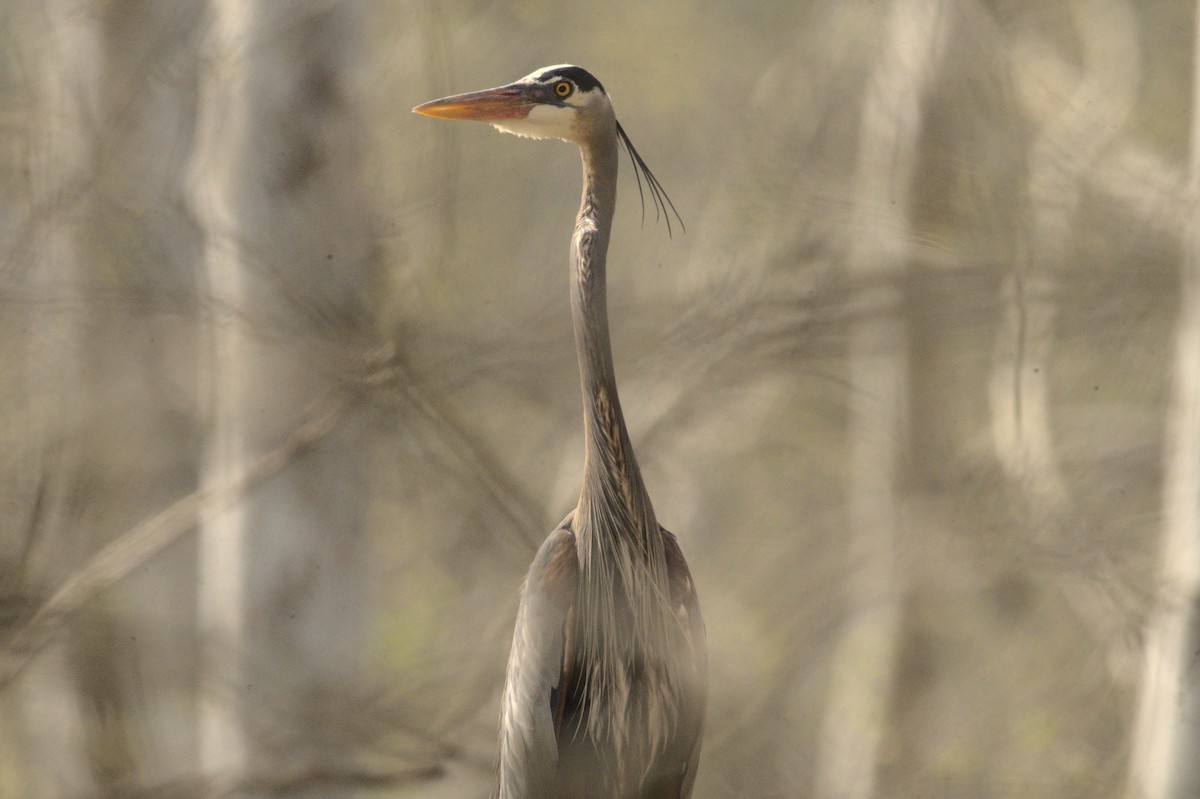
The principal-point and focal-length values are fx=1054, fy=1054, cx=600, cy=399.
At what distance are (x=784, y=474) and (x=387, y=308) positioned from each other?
0.74 m

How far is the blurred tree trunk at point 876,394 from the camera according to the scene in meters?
1.71

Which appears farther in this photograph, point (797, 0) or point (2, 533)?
point (2, 533)

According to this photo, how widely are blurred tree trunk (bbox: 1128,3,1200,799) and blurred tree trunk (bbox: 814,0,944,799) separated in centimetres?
41

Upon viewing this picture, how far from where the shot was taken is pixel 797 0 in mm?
1706

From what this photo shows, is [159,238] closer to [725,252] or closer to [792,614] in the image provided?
[725,252]

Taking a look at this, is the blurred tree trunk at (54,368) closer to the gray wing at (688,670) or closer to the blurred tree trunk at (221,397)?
the blurred tree trunk at (221,397)

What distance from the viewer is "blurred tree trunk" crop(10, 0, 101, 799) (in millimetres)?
1796

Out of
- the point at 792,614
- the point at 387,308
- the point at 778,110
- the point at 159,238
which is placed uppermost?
the point at 778,110

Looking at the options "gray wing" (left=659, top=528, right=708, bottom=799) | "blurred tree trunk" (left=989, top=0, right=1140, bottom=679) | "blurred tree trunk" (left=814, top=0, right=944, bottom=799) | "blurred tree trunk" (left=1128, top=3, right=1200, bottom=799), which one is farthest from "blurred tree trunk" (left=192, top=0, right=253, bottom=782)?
"blurred tree trunk" (left=1128, top=3, right=1200, bottom=799)

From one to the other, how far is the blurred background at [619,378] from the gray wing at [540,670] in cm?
55

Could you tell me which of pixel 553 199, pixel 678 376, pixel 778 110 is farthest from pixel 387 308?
pixel 778 110

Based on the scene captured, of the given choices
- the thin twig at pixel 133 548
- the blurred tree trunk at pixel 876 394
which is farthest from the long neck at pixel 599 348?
the thin twig at pixel 133 548

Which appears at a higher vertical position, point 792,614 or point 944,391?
point 944,391

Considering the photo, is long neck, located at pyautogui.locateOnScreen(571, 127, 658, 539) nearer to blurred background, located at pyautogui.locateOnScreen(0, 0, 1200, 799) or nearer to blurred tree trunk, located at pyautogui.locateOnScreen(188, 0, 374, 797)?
blurred background, located at pyautogui.locateOnScreen(0, 0, 1200, 799)
